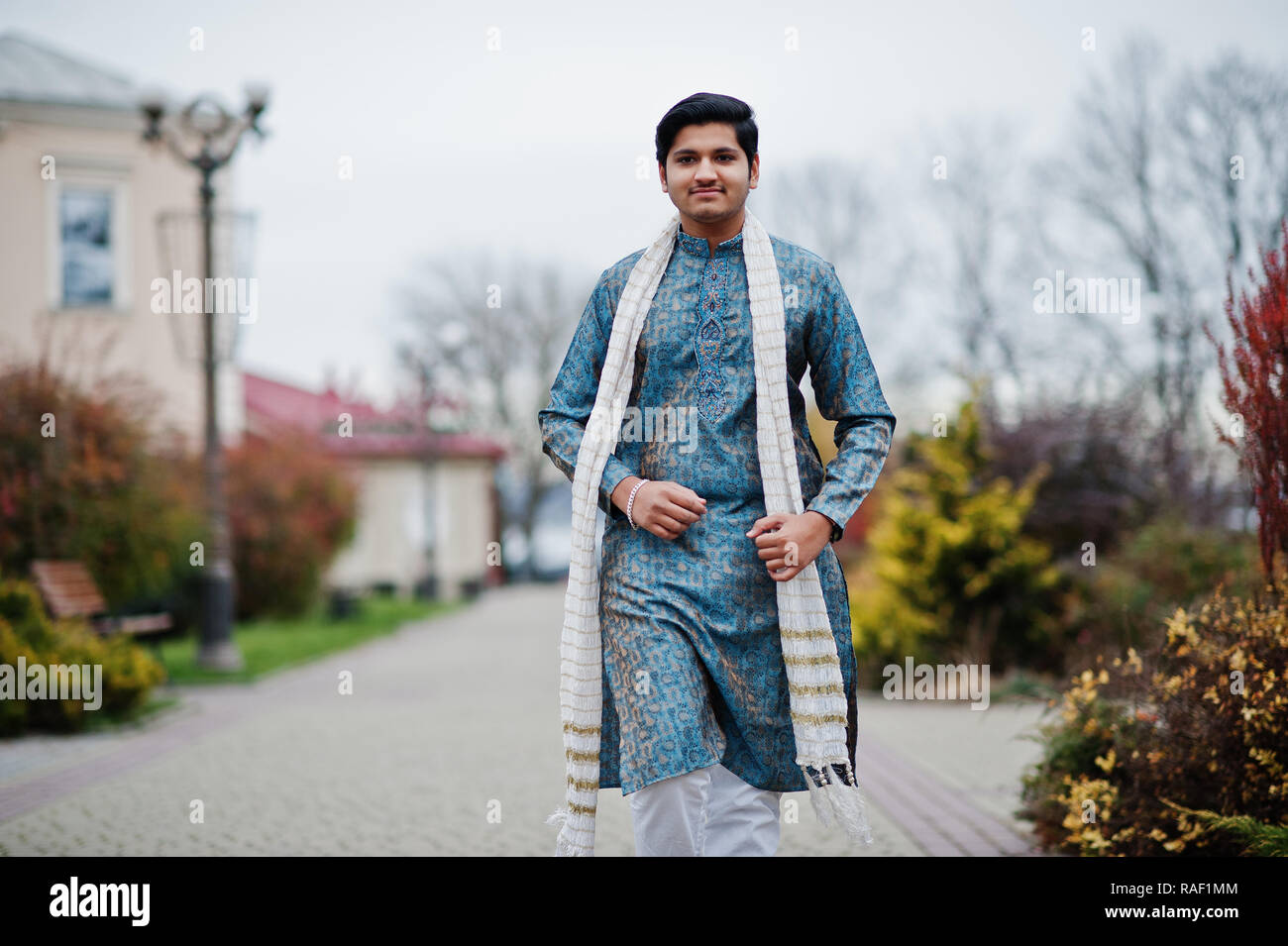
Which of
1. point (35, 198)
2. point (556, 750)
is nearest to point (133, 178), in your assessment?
point (35, 198)

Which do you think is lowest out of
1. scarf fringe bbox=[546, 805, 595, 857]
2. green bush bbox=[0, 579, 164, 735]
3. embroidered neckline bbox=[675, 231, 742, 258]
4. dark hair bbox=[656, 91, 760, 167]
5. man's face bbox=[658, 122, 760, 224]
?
green bush bbox=[0, 579, 164, 735]

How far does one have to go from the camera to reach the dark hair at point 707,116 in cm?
307

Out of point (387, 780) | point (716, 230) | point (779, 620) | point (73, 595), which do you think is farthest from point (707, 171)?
point (73, 595)

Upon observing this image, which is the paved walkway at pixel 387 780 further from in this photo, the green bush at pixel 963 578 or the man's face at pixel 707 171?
the man's face at pixel 707 171

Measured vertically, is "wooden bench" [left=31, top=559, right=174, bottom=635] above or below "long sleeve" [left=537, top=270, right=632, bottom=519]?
below

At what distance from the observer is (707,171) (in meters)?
3.08

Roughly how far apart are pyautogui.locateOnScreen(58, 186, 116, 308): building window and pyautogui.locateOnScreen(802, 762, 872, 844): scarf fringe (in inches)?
861

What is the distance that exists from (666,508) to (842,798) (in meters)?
0.79

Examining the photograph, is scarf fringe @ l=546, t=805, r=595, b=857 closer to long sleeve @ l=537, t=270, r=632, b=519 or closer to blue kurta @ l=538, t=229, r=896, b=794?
blue kurta @ l=538, t=229, r=896, b=794

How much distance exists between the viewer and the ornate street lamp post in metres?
12.8

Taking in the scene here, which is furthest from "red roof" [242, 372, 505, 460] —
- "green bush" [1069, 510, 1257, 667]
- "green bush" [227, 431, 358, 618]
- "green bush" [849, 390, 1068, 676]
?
"green bush" [1069, 510, 1257, 667]

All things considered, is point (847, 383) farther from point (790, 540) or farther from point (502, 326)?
point (502, 326)

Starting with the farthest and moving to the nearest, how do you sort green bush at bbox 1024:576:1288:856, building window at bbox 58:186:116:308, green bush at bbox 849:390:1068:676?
building window at bbox 58:186:116:308 → green bush at bbox 849:390:1068:676 → green bush at bbox 1024:576:1288:856
